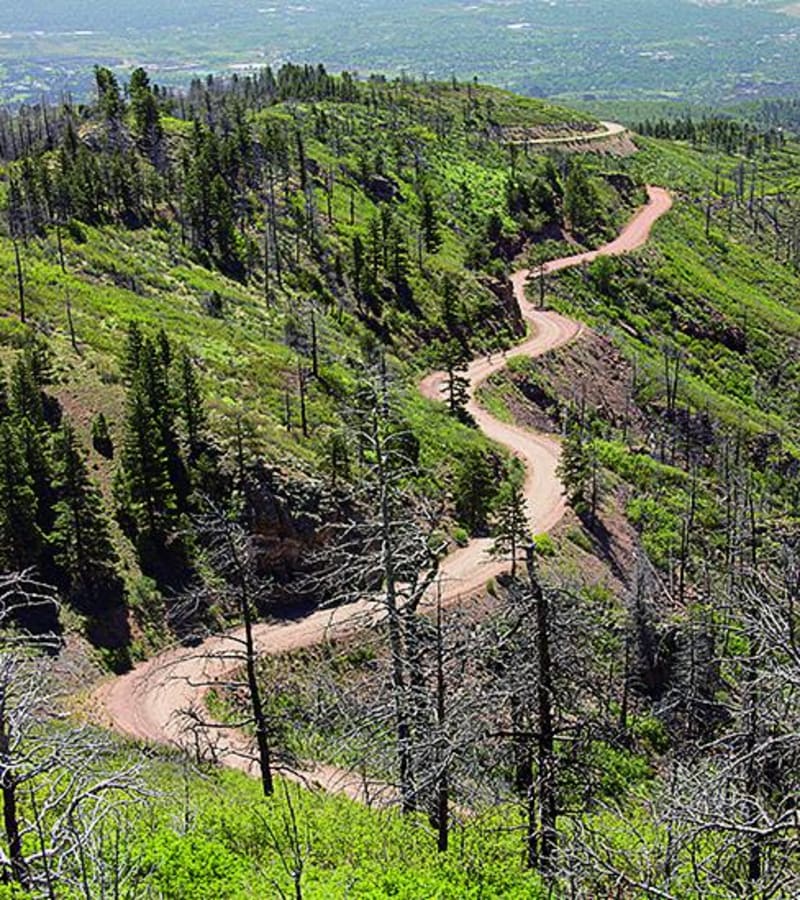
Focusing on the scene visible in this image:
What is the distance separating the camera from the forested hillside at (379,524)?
16.5 metres

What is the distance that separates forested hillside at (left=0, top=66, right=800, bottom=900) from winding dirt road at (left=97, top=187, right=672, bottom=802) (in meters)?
0.22

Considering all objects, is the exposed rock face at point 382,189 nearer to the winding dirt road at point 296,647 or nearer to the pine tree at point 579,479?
the winding dirt road at point 296,647

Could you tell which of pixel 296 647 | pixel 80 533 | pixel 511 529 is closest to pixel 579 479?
pixel 511 529

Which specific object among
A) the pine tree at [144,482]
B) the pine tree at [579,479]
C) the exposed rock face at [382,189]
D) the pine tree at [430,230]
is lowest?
the pine tree at [579,479]

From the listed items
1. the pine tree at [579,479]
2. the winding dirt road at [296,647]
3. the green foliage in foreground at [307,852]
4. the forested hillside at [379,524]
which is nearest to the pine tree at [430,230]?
the forested hillside at [379,524]

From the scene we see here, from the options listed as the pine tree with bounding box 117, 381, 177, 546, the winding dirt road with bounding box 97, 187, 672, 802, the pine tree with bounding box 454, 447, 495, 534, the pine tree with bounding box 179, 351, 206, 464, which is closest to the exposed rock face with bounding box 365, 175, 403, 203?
the winding dirt road with bounding box 97, 187, 672, 802

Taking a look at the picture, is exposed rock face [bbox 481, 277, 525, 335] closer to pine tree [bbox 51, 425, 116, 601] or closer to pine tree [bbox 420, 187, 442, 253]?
pine tree [bbox 420, 187, 442, 253]

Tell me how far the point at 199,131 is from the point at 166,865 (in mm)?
90613

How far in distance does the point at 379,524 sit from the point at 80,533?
18169 mm

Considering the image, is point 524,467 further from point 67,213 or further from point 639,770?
point 67,213

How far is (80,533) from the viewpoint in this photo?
1387 inches

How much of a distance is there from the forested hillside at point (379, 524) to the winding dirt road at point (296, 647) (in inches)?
8.5

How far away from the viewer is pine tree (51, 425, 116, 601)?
3519 centimetres

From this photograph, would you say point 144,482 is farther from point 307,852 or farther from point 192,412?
point 307,852
